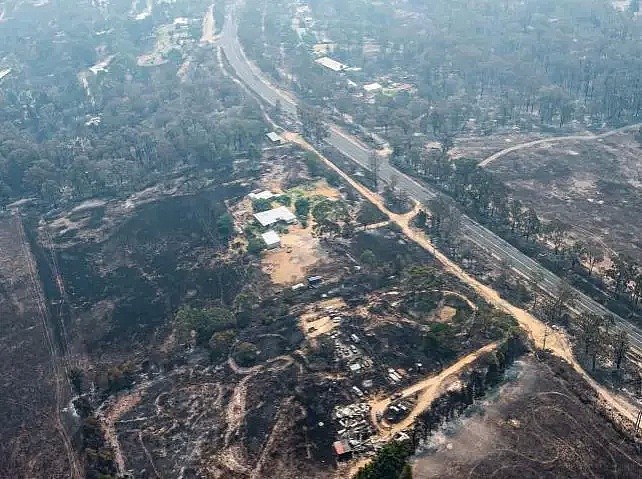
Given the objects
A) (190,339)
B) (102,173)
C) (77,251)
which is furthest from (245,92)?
(190,339)

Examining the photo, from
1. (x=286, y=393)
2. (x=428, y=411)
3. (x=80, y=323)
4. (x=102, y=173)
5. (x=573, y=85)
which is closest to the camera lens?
(x=428, y=411)

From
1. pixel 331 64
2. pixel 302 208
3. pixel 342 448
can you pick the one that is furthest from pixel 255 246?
pixel 331 64

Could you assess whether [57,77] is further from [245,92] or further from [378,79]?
[378,79]

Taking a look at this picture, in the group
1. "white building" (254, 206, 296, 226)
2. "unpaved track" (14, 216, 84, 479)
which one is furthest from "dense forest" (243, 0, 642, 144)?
"unpaved track" (14, 216, 84, 479)

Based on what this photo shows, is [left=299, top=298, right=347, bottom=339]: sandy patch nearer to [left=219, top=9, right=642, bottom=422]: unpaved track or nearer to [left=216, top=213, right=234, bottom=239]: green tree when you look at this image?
[left=219, top=9, right=642, bottom=422]: unpaved track

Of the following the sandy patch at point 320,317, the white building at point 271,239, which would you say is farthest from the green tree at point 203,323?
the white building at point 271,239

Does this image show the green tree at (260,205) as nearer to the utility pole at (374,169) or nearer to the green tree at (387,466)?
the utility pole at (374,169)
